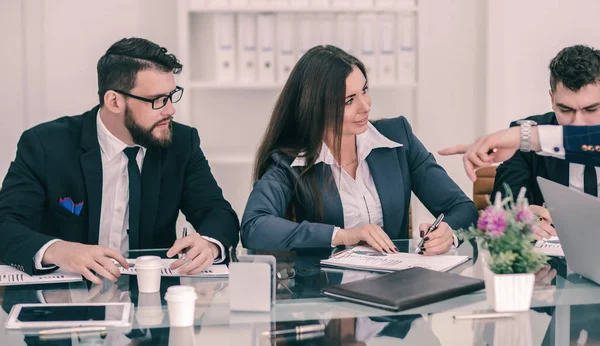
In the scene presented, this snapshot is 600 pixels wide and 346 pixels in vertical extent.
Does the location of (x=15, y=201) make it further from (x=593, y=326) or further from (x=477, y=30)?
(x=477, y=30)

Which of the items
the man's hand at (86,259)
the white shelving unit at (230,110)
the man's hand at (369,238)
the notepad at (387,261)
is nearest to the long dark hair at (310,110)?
the man's hand at (369,238)

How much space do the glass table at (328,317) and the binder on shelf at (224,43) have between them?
2.09 m

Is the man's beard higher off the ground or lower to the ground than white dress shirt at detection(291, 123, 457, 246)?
higher

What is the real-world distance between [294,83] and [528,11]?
1855 mm

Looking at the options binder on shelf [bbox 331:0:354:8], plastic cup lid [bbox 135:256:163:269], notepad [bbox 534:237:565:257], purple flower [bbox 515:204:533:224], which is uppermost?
binder on shelf [bbox 331:0:354:8]

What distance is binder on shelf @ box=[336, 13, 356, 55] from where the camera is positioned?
12.8 feet

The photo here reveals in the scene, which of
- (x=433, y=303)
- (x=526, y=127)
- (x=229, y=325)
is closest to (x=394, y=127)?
(x=526, y=127)

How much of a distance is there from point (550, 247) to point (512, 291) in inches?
26.6

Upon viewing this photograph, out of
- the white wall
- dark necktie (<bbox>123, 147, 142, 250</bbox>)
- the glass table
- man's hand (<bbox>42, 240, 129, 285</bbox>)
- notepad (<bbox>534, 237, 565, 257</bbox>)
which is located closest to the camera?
the glass table

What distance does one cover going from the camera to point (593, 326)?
156 cm

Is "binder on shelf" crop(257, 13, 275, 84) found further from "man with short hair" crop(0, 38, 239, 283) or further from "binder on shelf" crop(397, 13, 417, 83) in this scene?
"man with short hair" crop(0, 38, 239, 283)

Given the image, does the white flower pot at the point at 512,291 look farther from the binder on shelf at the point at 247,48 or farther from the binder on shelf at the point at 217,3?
the binder on shelf at the point at 217,3

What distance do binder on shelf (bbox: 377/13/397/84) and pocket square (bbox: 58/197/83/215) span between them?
6.05ft

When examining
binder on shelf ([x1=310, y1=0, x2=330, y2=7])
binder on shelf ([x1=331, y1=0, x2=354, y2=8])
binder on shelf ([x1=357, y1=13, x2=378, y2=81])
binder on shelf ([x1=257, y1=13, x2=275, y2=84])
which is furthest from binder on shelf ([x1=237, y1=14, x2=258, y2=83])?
binder on shelf ([x1=357, y1=13, x2=378, y2=81])
